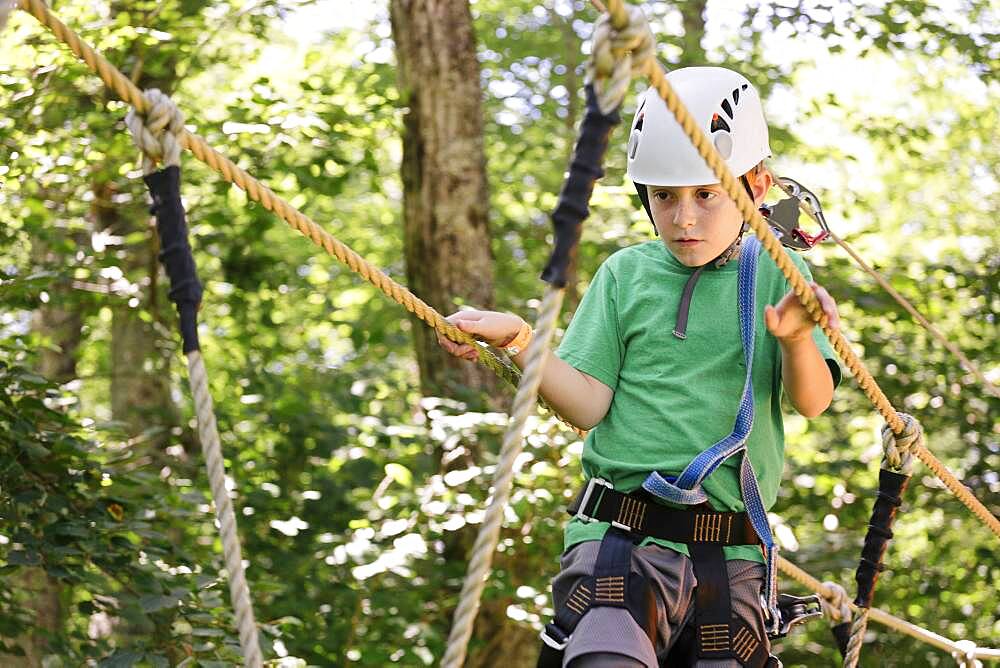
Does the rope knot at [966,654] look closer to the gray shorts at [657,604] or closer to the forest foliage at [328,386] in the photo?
the forest foliage at [328,386]

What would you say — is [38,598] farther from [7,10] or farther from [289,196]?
[7,10]

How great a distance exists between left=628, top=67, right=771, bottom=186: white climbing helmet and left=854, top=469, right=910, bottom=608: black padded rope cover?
77cm

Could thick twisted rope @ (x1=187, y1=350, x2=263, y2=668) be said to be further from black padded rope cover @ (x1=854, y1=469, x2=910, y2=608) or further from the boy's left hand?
black padded rope cover @ (x1=854, y1=469, x2=910, y2=608)

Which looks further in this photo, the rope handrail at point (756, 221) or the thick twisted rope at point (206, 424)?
the rope handrail at point (756, 221)

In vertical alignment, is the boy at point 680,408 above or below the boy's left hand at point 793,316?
below

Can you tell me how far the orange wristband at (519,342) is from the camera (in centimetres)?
191

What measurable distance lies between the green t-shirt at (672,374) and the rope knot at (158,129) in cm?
88

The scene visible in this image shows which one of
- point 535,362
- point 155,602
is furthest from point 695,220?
point 155,602

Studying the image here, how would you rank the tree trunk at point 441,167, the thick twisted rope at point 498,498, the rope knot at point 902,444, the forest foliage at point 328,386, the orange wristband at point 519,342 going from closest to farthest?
the thick twisted rope at point 498,498 < the orange wristband at point 519,342 < the rope knot at point 902,444 < the forest foliage at point 328,386 < the tree trunk at point 441,167

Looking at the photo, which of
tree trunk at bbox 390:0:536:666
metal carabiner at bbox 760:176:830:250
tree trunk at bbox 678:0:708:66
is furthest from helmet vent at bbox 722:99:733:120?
tree trunk at bbox 678:0:708:66

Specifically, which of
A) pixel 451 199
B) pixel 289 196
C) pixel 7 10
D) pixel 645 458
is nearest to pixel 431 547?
pixel 451 199

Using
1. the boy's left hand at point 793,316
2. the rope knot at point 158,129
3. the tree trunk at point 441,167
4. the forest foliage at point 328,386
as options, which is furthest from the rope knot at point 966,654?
the rope knot at point 158,129

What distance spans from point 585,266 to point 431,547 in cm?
188

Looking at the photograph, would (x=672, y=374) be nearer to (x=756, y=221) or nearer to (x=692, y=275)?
(x=692, y=275)
